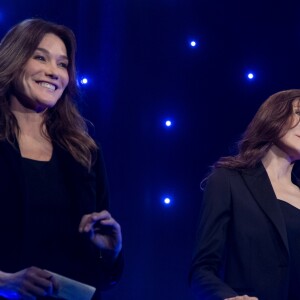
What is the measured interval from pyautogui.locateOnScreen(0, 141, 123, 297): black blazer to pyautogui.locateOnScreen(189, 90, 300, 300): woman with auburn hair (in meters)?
0.37

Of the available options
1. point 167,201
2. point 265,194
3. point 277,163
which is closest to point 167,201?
point 167,201

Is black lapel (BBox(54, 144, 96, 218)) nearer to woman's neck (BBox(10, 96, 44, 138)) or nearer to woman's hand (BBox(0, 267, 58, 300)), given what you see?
woman's neck (BBox(10, 96, 44, 138))

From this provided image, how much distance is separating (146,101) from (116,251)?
151cm

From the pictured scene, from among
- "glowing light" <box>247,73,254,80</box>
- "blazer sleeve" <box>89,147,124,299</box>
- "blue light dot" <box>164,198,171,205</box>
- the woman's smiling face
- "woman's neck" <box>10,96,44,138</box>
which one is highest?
"glowing light" <box>247,73,254,80</box>

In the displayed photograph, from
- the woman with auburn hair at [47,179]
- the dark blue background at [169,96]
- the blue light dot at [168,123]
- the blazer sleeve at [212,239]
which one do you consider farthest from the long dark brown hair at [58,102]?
the blue light dot at [168,123]

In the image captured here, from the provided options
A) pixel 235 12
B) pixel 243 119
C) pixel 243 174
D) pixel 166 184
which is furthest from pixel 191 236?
pixel 235 12

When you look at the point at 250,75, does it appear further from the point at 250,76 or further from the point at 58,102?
the point at 58,102

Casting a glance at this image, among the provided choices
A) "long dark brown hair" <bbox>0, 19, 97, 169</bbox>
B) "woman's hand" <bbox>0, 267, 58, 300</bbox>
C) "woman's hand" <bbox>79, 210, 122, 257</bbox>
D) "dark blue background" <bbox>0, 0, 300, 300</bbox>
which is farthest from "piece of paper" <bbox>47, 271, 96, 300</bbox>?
"dark blue background" <bbox>0, 0, 300, 300</bbox>

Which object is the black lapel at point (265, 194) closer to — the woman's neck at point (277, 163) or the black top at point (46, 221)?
the woman's neck at point (277, 163)

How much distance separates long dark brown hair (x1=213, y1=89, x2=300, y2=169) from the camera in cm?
250

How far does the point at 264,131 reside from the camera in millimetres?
2547

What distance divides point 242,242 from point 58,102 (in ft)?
2.69

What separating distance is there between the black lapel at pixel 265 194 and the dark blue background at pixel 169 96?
87cm

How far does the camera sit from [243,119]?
11.2 ft
